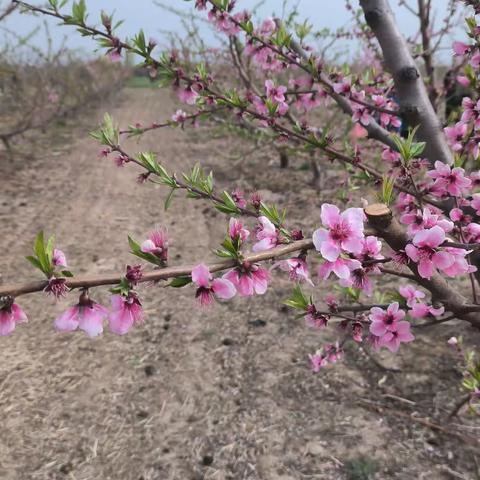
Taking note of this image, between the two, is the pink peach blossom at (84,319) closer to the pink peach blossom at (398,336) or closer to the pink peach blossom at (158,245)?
the pink peach blossom at (158,245)

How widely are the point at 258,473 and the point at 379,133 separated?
1754mm

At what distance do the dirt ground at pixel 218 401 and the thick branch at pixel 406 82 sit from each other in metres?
1.58

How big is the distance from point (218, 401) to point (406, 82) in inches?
81.2

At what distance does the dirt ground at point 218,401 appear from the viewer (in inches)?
98.9

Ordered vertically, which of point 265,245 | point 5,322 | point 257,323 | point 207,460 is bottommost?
point 207,460

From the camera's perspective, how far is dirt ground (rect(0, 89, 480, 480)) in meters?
2.51

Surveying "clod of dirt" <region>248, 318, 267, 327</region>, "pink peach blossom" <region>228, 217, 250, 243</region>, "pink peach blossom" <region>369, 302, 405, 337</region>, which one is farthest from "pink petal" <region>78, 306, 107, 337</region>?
"clod of dirt" <region>248, 318, 267, 327</region>

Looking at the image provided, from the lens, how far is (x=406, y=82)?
1928 mm

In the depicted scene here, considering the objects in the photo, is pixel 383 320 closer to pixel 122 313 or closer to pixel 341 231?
pixel 341 231

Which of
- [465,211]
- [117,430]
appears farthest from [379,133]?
[117,430]

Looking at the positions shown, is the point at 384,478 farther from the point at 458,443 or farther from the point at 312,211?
the point at 312,211

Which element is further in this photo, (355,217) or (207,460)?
(207,460)

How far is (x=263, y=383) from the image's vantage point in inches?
121

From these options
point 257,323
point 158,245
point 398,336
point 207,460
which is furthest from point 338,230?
point 257,323
